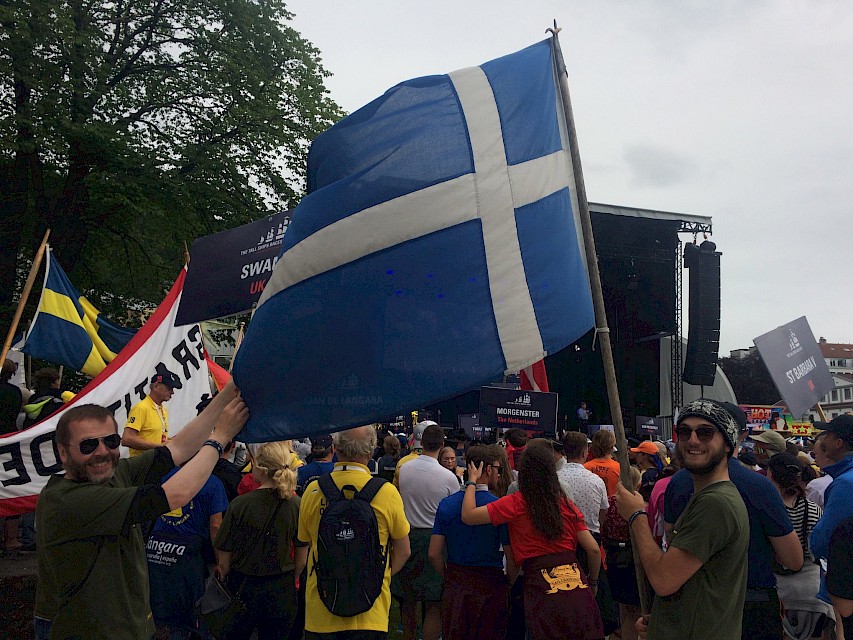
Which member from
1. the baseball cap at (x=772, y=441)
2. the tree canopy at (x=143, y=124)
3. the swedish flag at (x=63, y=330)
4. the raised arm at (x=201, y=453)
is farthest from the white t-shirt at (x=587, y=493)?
the tree canopy at (x=143, y=124)

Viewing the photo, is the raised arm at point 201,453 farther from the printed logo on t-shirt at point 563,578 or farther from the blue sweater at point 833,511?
the blue sweater at point 833,511

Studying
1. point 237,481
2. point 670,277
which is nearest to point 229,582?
point 237,481

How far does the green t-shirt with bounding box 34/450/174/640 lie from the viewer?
113 inches

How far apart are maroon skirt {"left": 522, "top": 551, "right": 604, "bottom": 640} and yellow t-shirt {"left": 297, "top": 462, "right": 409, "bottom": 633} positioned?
0.82 m

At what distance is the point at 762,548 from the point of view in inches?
147

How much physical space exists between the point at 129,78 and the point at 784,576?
53.6ft

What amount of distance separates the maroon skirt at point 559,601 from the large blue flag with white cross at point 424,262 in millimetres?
1635

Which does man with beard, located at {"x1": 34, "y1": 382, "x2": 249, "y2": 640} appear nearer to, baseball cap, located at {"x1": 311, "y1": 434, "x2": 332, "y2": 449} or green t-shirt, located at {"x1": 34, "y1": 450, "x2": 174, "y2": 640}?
green t-shirt, located at {"x1": 34, "y1": 450, "x2": 174, "y2": 640}

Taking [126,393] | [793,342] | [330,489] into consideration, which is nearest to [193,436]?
[330,489]

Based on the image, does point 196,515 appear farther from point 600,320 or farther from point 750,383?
point 750,383

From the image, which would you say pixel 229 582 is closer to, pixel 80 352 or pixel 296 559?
pixel 296 559

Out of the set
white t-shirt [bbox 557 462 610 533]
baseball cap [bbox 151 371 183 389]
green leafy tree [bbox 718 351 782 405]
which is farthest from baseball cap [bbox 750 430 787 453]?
green leafy tree [bbox 718 351 782 405]

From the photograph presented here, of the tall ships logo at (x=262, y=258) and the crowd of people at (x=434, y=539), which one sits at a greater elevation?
the tall ships logo at (x=262, y=258)

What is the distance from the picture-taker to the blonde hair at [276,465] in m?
5.05
